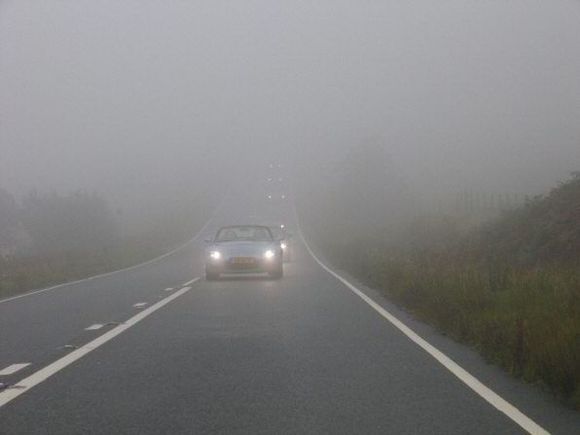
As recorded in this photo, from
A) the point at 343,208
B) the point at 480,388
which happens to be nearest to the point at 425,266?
the point at 480,388

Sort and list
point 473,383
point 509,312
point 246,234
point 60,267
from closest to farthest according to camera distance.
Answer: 1. point 473,383
2. point 509,312
3. point 246,234
4. point 60,267

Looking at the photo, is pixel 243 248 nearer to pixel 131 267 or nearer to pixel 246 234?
pixel 246 234

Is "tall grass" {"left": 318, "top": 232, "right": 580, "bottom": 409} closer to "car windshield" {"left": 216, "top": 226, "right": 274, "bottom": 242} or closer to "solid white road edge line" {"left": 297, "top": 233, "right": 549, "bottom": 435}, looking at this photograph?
"solid white road edge line" {"left": 297, "top": 233, "right": 549, "bottom": 435}

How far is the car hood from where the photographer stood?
80.4ft

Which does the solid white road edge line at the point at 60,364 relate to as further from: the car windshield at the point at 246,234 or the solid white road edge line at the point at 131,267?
the car windshield at the point at 246,234

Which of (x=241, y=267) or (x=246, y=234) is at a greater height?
(x=246, y=234)

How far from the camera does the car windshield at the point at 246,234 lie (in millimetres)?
25500

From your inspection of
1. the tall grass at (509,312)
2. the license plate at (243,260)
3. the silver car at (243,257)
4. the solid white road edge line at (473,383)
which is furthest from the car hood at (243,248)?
the solid white road edge line at (473,383)

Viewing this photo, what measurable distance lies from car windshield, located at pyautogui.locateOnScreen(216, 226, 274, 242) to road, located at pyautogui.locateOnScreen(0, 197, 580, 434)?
880 cm

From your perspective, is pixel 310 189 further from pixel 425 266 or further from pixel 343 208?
pixel 425 266

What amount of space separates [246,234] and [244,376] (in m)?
18.2

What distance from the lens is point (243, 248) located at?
2455 centimetres

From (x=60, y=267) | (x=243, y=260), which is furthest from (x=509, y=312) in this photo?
(x=60, y=267)

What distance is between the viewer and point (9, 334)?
13.1 meters
